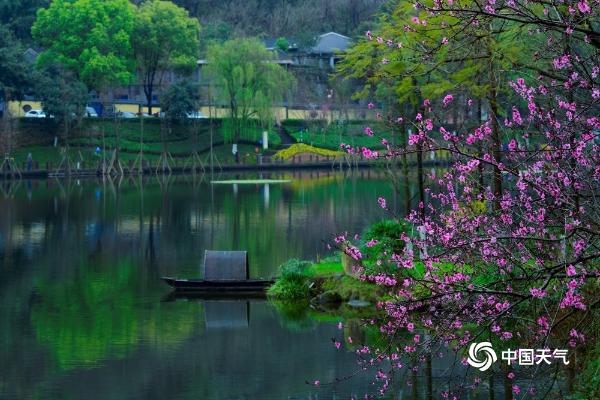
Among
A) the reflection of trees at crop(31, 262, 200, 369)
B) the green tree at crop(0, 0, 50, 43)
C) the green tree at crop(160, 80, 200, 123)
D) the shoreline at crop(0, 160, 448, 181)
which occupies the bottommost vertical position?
the reflection of trees at crop(31, 262, 200, 369)

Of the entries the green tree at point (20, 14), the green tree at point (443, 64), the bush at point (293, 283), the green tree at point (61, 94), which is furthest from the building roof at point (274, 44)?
the bush at point (293, 283)

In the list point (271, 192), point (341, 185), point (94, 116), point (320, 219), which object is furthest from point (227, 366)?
point (94, 116)

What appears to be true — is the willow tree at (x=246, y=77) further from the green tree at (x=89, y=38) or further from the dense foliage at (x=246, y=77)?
the green tree at (x=89, y=38)

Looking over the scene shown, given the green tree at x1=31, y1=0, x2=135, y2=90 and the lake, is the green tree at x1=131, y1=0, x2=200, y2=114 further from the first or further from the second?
the lake

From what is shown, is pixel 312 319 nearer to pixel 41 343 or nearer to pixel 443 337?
pixel 41 343

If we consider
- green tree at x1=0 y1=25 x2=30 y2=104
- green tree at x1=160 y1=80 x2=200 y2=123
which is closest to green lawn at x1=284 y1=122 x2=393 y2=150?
green tree at x1=160 y1=80 x2=200 y2=123

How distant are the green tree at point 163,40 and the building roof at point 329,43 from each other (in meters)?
17.6

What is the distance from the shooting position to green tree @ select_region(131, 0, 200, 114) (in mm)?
88375

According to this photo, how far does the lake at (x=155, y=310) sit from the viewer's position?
61.8ft

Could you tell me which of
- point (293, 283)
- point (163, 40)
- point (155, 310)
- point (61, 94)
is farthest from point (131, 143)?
point (155, 310)

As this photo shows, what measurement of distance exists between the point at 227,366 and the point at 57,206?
3594cm

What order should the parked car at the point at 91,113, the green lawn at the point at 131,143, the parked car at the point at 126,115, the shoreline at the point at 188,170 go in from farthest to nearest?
1. the parked car at the point at 126,115
2. the parked car at the point at 91,113
3. the green lawn at the point at 131,143
4. the shoreline at the point at 188,170

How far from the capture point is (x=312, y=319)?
23.8m

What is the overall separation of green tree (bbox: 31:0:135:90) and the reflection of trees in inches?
2193
